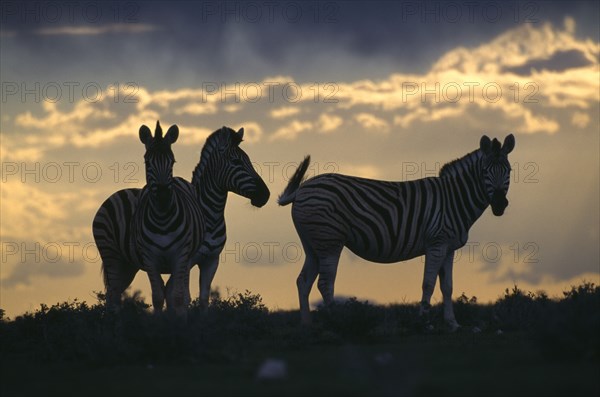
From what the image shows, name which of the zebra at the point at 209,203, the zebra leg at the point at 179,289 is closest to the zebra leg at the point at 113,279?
the zebra at the point at 209,203

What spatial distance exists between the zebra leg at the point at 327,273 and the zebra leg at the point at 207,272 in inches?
79.3

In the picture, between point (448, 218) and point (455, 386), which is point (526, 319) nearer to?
point (448, 218)

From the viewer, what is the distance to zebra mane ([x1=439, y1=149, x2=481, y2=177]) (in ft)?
62.3

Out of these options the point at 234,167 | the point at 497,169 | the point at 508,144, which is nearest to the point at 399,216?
the point at 497,169

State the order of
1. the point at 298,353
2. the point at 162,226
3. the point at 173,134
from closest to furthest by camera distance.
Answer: the point at 298,353 < the point at 162,226 < the point at 173,134

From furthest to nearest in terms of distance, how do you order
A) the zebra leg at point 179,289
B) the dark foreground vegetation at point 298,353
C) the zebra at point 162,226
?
the zebra leg at point 179,289 < the zebra at point 162,226 < the dark foreground vegetation at point 298,353

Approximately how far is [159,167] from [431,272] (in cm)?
623

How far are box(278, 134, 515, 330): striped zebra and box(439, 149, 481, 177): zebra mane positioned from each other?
2 centimetres

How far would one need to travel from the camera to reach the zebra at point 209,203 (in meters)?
17.2

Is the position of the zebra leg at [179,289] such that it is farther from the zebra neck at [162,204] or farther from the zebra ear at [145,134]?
the zebra ear at [145,134]

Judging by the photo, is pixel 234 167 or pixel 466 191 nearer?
pixel 234 167

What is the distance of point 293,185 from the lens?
1950 cm

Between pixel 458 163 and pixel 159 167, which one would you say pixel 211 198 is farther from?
pixel 458 163

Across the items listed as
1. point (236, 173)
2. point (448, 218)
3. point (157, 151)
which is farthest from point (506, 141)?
point (157, 151)
